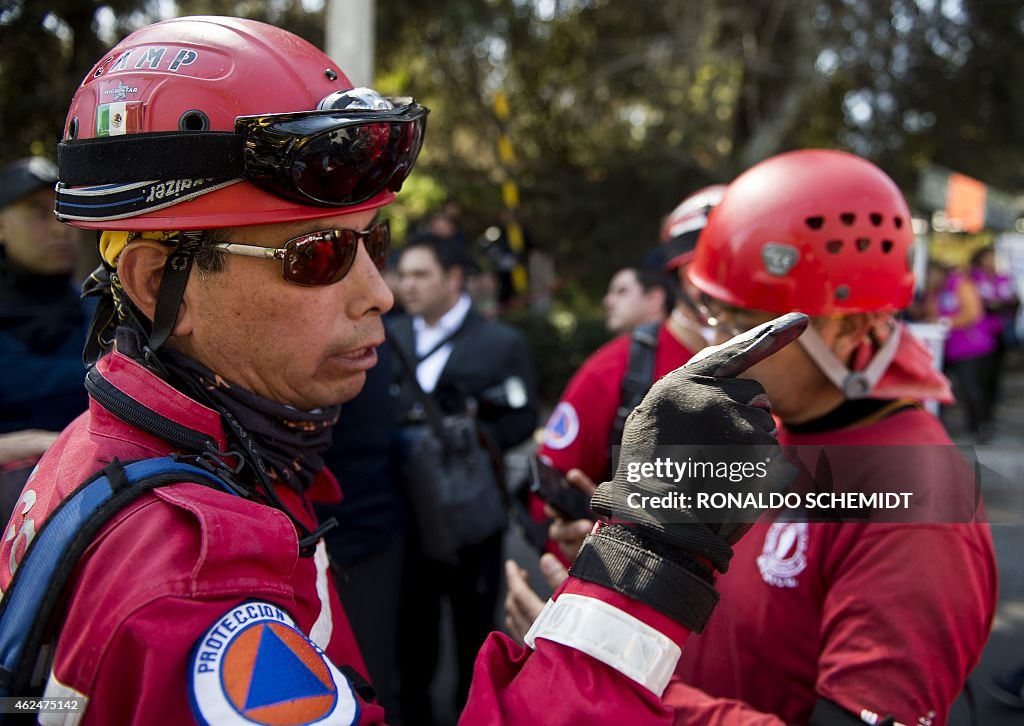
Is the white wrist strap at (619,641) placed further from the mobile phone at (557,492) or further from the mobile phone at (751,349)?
the mobile phone at (557,492)

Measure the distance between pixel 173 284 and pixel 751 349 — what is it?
99cm

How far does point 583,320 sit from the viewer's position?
1177 centimetres

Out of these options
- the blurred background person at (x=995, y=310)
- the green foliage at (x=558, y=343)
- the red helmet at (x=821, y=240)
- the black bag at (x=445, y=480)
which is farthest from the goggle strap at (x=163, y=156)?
the blurred background person at (x=995, y=310)

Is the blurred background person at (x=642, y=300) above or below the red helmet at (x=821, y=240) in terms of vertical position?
below

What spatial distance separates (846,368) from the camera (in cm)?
196

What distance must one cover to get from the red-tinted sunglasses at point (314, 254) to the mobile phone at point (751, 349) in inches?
26.7

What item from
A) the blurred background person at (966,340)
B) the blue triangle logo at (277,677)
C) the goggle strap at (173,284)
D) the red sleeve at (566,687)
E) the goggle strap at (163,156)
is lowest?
the blurred background person at (966,340)

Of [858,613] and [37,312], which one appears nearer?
[858,613]

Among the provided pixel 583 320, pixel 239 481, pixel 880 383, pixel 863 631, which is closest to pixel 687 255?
pixel 880 383

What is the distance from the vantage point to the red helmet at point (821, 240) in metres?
1.97

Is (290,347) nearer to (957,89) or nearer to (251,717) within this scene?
(251,717)

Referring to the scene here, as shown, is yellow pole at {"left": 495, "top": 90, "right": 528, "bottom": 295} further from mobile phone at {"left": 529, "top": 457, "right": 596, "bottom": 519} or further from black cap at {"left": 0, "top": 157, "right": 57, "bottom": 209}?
mobile phone at {"left": 529, "top": 457, "right": 596, "bottom": 519}

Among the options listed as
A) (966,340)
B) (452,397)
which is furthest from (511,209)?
(452,397)

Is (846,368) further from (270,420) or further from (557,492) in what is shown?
(270,420)
